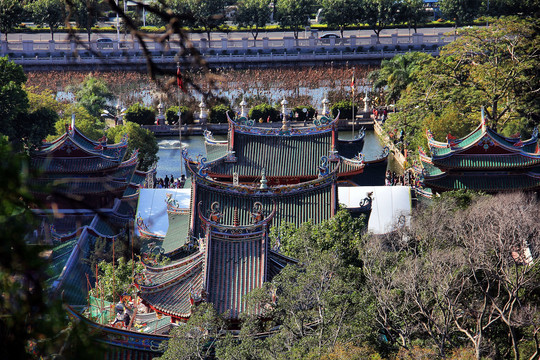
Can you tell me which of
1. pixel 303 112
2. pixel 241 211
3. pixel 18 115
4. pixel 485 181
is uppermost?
pixel 18 115

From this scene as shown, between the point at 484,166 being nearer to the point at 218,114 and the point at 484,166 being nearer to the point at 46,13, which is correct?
the point at 218,114

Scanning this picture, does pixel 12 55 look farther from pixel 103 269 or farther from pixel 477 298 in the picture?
pixel 477 298

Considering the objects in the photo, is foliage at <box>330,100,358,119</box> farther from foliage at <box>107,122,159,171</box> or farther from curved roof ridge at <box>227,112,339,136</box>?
curved roof ridge at <box>227,112,339,136</box>

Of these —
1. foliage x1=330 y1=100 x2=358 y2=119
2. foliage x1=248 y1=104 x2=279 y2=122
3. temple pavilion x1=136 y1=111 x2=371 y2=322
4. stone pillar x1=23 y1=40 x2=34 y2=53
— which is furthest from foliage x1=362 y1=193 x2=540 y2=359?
stone pillar x1=23 y1=40 x2=34 y2=53

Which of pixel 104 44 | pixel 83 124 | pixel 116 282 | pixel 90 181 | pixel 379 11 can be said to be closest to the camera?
pixel 116 282

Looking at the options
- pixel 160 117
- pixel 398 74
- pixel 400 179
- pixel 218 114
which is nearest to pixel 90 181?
pixel 400 179

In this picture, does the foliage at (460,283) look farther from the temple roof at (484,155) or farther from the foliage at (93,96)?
the foliage at (93,96)
